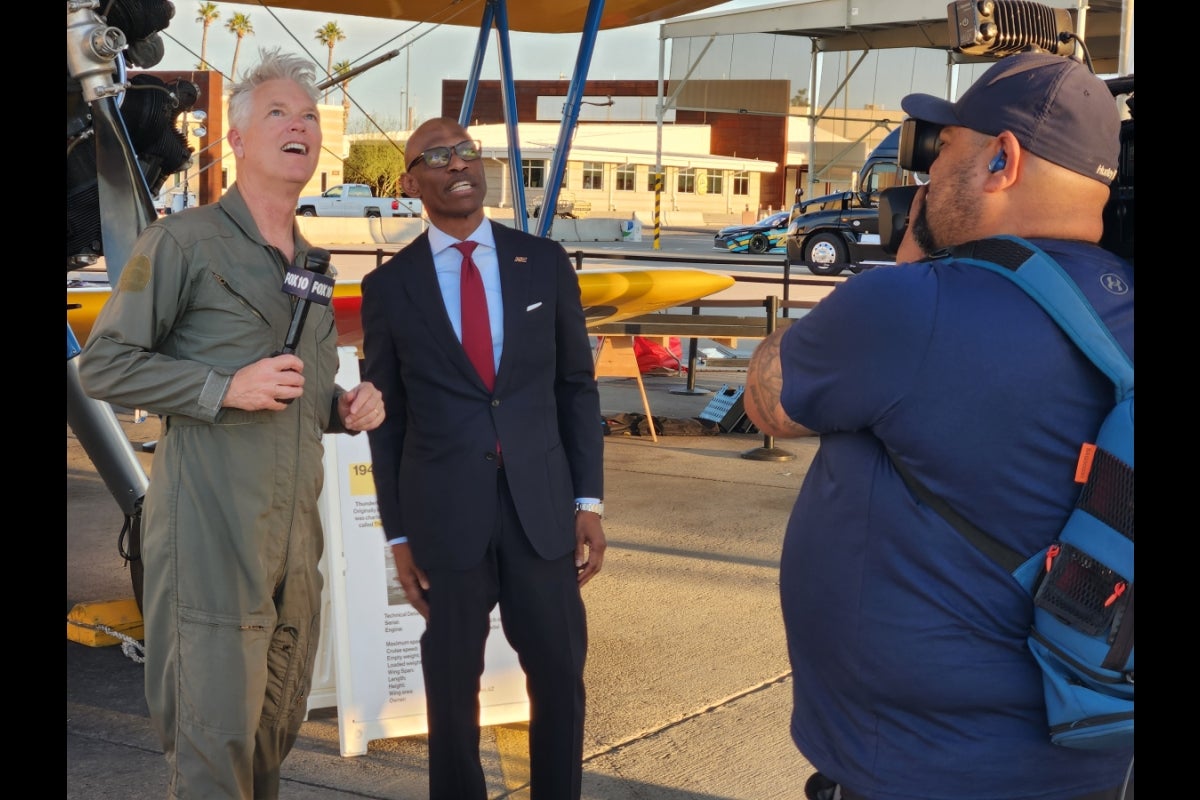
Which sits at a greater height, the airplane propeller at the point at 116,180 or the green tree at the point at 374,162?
the green tree at the point at 374,162

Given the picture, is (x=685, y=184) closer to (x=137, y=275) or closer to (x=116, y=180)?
(x=116, y=180)

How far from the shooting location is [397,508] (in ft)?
10.6

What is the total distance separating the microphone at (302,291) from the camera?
2.46 meters

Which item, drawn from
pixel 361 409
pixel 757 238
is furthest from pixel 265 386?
pixel 757 238

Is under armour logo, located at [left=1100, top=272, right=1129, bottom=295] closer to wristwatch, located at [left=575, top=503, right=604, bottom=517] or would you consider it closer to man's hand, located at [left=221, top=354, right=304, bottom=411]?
man's hand, located at [left=221, top=354, right=304, bottom=411]

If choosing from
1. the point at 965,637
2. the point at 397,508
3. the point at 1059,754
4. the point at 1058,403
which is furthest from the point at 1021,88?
the point at 397,508

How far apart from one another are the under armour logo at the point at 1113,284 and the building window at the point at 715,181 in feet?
215

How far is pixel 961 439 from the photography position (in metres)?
1.83

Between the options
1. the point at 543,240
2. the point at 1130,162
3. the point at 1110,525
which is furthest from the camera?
the point at 543,240

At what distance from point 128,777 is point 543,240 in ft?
7.11

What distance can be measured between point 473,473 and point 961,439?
152 centimetres

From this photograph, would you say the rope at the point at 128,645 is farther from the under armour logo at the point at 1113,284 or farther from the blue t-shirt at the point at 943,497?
the under armour logo at the point at 1113,284

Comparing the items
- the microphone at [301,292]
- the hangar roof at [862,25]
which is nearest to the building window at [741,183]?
the hangar roof at [862,25]
